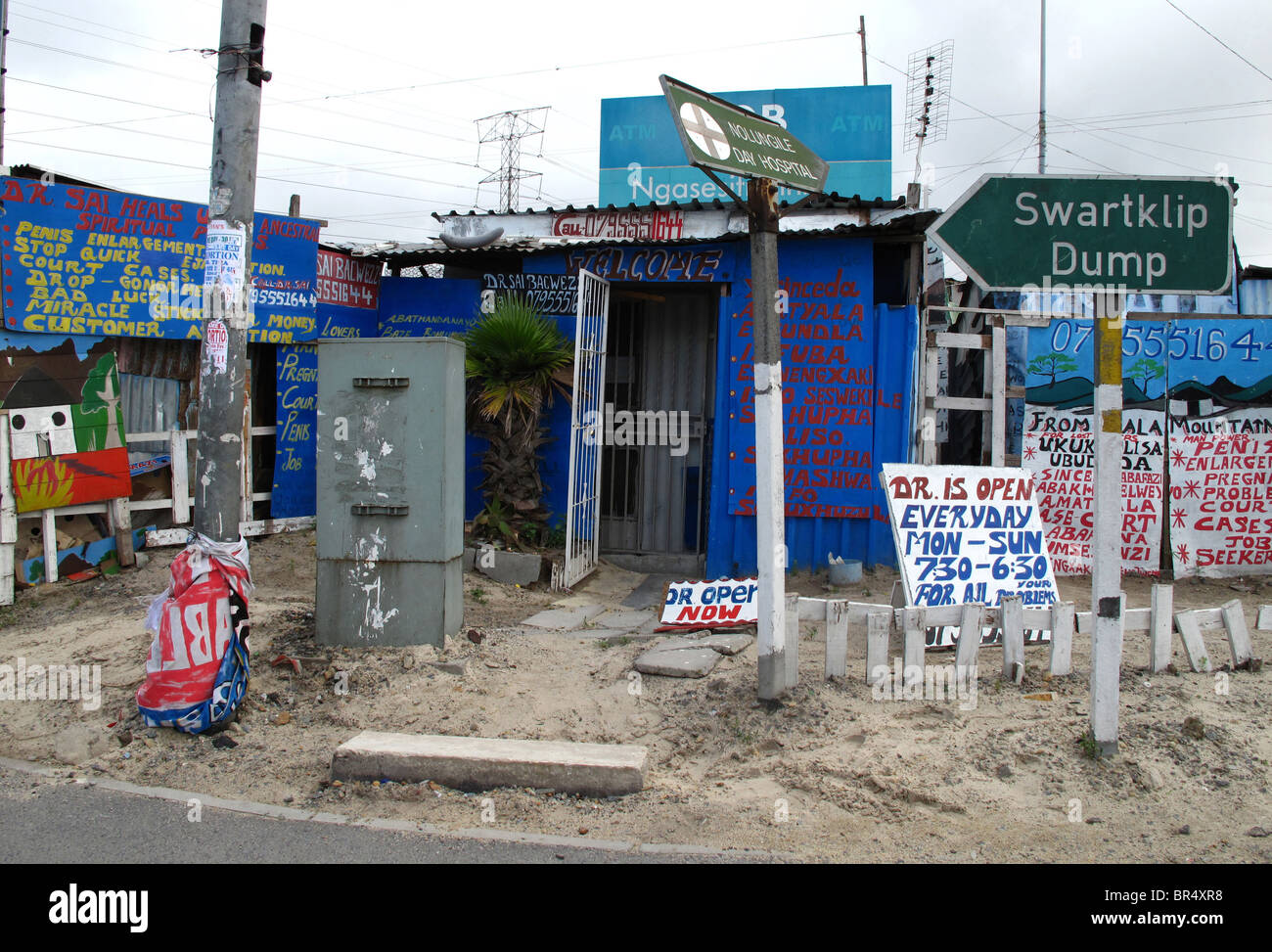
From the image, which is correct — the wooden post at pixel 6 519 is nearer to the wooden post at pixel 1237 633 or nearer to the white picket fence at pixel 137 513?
the white picket fence at pixel 137 513

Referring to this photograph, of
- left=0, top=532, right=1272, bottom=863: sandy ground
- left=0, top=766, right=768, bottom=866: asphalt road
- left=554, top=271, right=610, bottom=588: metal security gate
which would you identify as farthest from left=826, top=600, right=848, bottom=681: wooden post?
left=554, top=271, right=610, bottom=588: metal security gate

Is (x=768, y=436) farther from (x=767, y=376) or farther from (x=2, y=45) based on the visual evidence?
(x=2, y=45)

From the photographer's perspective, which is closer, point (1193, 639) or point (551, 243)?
point (1193, 639)

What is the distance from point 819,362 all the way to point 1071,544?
2.78 metres

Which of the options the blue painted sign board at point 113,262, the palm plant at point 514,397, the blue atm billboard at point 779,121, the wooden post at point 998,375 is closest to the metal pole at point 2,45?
the blue painted sign board at point 113,262

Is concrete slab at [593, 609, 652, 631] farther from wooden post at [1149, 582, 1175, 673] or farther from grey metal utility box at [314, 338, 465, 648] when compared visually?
wooden post at [1149, 582, 1175, 673]

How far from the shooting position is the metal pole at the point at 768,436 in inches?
179

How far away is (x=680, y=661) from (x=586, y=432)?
11.1 feet

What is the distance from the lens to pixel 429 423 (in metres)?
5.54

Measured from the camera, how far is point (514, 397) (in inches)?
329

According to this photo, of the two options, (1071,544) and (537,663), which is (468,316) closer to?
(537,663)

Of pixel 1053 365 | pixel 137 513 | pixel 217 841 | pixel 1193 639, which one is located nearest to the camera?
pixel 217 841

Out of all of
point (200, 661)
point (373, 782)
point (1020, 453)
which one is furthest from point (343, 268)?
point (1020, 453)

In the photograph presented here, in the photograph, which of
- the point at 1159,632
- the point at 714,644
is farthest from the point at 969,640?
the point at 714,644
